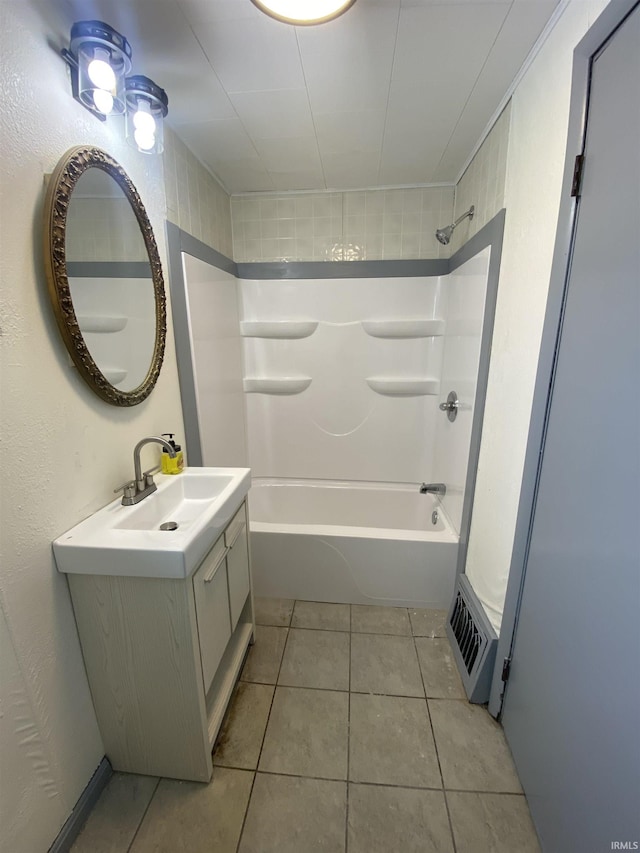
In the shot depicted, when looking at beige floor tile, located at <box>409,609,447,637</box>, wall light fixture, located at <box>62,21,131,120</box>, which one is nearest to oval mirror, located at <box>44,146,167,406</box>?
wall light fixture, located at <box>62,21,131,120</box>

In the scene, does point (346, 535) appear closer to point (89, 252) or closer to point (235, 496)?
point (235, 496)

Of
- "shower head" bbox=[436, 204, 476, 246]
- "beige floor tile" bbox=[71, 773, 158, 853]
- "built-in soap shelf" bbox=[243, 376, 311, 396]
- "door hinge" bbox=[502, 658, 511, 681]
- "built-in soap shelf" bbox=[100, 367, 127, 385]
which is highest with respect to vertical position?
"shower head" bbox=[436, 204, 476, 246]

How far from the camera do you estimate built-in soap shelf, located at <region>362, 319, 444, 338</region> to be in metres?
2.31

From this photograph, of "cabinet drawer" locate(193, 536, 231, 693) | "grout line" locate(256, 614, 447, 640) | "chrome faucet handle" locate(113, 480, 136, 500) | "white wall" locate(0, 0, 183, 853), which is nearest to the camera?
"white wall" locate(0, 0, 183, 853)

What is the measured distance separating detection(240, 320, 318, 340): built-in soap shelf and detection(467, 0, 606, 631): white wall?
4.19 feet

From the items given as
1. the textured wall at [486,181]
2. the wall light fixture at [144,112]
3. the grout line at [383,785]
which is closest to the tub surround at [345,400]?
the textured wall at [486,181]

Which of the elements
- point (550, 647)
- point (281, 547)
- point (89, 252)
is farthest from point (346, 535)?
point (89, 252)

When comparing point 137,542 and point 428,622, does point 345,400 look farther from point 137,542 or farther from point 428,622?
point 137,542

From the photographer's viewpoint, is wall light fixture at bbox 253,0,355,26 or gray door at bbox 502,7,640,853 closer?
gray door at bbox 502,7,640,853

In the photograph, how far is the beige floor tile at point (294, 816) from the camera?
1.01 meters

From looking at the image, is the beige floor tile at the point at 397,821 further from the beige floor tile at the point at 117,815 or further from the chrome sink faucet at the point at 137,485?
the chrome sink faucet at the point at 137,485

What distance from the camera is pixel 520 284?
1.24 metres

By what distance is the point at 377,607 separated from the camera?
1936 mm

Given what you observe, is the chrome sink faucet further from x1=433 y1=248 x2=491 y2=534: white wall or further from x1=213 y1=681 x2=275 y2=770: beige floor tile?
x1=433 y1=248 x2=491 y2=534: white wall
